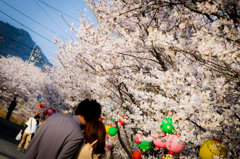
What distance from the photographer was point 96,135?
1999 millimetres

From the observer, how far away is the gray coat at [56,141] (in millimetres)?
1776

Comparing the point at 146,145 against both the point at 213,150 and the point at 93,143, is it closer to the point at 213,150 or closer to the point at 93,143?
the point at 213,150

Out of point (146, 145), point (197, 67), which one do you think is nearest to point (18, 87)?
point (146, 145)

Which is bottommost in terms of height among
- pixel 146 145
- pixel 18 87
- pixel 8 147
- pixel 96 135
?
pixel 8 147

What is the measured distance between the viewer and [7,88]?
2388 cm

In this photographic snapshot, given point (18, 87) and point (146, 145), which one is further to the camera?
point (18, 87)

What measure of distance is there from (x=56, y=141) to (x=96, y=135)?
0.42 m

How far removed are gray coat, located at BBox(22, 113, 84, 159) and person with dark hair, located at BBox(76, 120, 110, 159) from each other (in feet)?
0.33

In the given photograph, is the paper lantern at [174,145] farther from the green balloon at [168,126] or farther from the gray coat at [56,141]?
the gray coat at [56,141]

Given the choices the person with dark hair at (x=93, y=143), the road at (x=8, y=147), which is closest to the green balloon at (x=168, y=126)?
the person with dark hair at (x=93, y=143)

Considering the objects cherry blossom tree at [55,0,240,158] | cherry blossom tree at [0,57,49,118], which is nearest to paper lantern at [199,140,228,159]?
cherry blossom tree at [55,0,240,158]

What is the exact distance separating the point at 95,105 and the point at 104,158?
0.61 m

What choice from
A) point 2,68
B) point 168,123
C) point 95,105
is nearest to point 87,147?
point 95,105

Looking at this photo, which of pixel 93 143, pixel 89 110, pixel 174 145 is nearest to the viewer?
pixel 93 143
